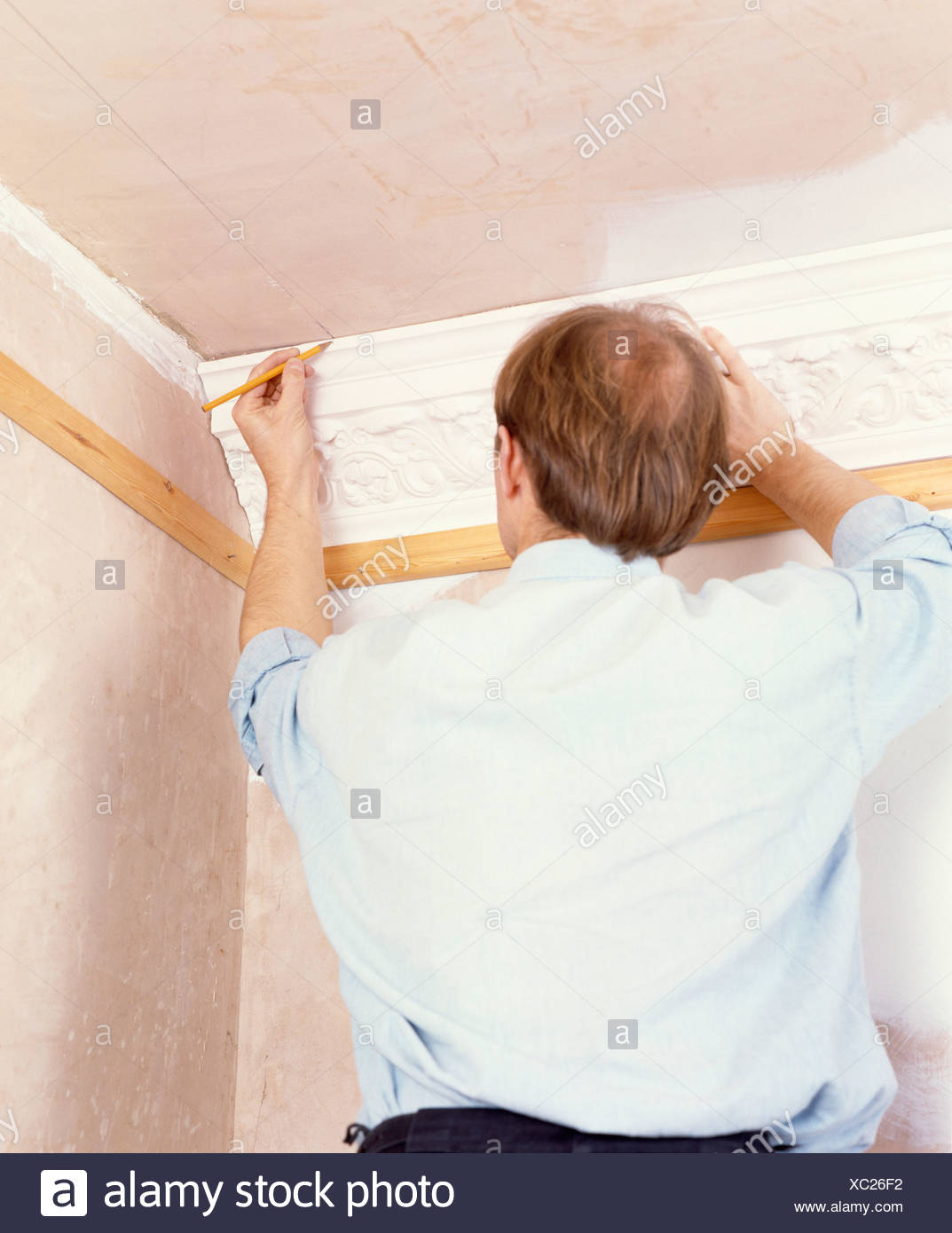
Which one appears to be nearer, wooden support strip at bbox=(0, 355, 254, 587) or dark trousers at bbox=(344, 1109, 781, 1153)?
dark trousers at bbox=(344, 1109, 781, 1153)

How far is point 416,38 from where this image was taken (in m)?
1.10

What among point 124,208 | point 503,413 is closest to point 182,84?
point 124,208

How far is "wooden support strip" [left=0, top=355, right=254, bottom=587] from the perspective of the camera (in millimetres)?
1249

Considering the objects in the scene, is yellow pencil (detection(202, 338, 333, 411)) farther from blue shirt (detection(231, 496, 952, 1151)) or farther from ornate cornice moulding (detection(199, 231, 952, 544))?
blue shirt (detection(231, 496, 952, 1151))

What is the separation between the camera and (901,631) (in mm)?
1040

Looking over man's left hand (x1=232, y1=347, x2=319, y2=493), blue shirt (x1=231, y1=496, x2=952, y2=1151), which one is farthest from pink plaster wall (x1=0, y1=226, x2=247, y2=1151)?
blue shirt (x1=231, y1=496, x2=952, y2=1151)

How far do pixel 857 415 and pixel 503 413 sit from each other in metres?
0.58

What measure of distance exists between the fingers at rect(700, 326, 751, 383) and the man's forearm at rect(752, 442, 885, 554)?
0.12m

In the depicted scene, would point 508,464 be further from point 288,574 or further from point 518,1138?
point 518,1138

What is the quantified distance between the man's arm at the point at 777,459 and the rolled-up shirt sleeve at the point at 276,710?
598 mm

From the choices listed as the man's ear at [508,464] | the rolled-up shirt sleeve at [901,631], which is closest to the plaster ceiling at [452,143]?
the man's ear at [508,464]

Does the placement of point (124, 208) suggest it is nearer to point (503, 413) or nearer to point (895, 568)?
point (503, 413)

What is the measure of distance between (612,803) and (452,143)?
2.56ft

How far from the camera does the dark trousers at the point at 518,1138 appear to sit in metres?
0.90
